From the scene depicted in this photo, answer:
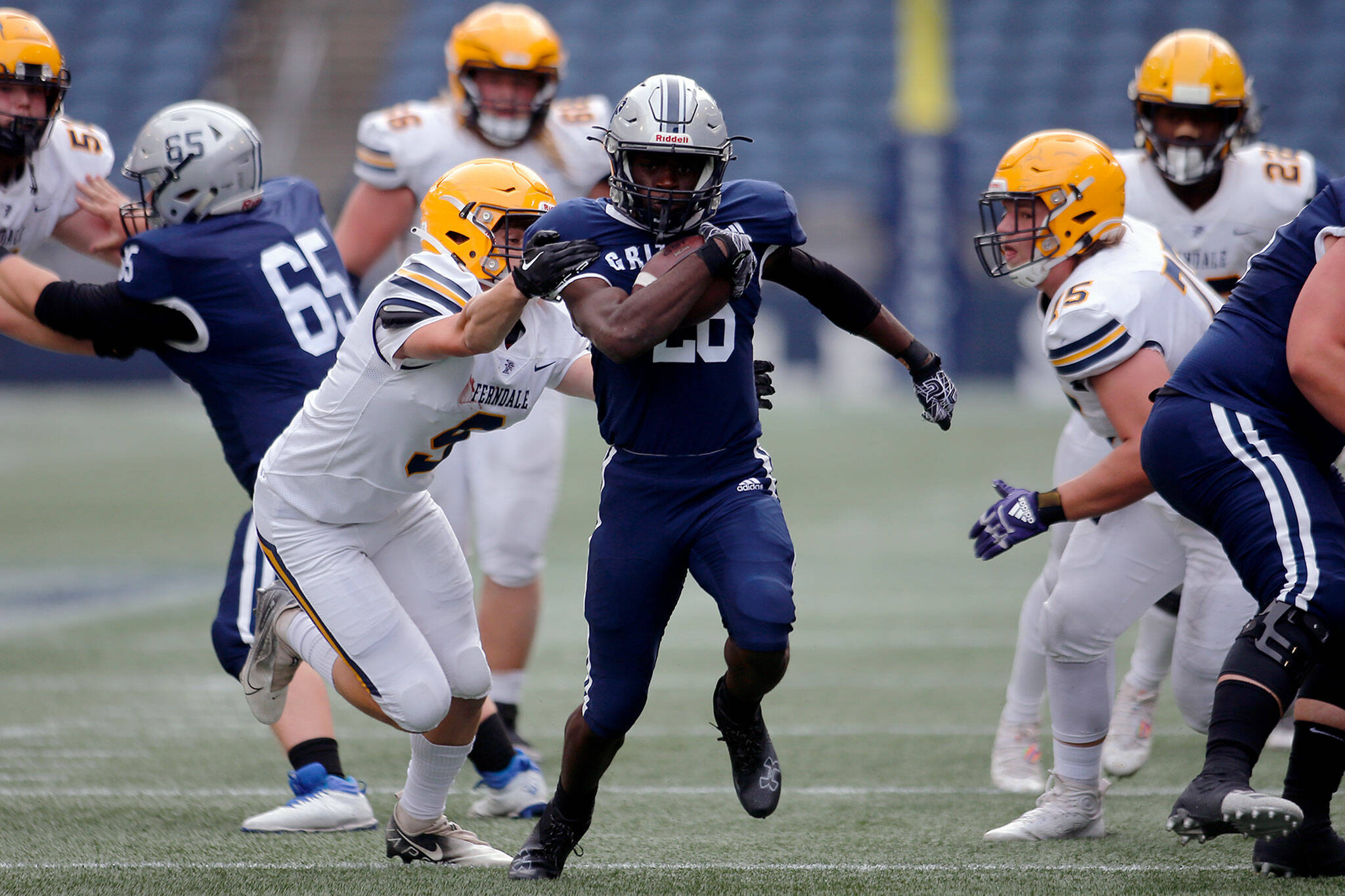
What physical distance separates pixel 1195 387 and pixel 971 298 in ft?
40.1

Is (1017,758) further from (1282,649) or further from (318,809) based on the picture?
(318,809)

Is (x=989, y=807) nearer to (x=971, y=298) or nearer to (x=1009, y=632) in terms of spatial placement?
(x=1009, y=632)

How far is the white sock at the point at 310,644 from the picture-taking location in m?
3.38

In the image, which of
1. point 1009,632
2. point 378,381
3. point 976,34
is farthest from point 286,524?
point 976,34

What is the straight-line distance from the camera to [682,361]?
10.1 ft

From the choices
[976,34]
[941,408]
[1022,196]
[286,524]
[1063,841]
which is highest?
[976,34]

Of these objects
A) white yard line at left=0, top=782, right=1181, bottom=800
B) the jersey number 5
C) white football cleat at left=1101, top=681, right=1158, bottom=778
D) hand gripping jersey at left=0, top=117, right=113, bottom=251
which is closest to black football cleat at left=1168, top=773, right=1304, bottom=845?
white yard line at left=0, top=782, right=1181, bottom=800

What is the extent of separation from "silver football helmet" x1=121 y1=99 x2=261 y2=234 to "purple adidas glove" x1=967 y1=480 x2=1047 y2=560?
1953mm

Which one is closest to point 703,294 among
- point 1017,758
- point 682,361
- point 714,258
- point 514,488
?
point 714,258

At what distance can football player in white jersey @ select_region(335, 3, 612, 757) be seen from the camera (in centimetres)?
443

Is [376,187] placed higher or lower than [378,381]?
higher

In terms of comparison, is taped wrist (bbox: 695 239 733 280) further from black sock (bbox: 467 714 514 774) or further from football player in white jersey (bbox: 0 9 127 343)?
football player in white jersey (bbox: 0 9 127 343)

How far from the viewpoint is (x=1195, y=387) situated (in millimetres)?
2967

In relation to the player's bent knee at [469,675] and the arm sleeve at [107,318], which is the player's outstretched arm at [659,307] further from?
the arm sleeve at [107,318]
